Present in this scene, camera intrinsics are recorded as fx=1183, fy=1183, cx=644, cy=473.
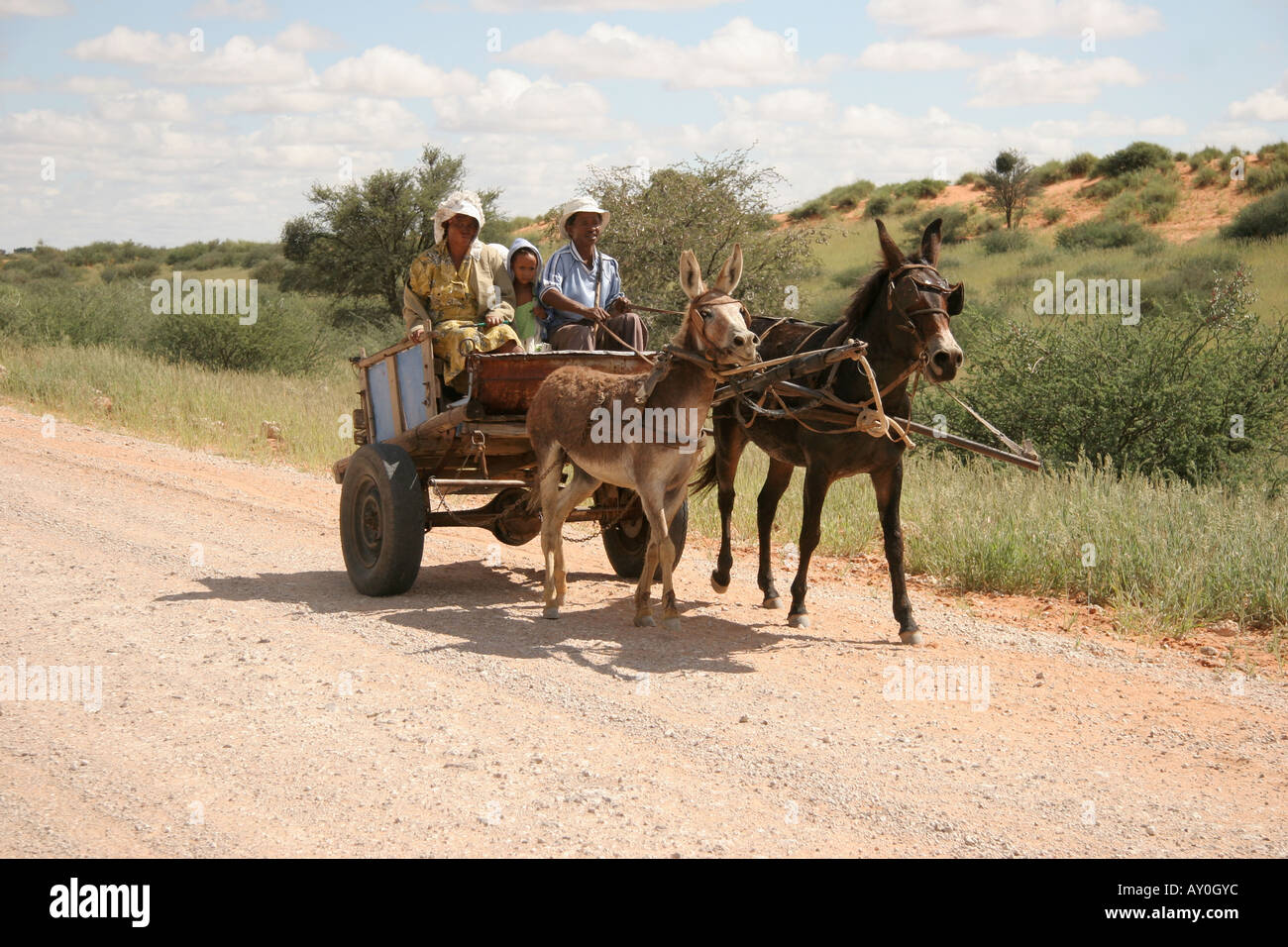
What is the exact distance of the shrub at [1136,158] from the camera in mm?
50281

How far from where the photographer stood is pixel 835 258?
48.5 m

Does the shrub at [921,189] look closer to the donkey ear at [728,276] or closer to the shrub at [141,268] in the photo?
the shrub at [141,268]

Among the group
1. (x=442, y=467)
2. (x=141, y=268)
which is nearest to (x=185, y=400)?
(x=442, y=467)

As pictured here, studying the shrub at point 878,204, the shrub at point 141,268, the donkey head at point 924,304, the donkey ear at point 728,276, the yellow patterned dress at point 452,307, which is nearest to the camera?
the donkey ear at point 728,276

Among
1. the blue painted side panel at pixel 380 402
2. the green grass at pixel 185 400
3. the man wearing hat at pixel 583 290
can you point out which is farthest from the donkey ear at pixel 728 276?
the green grass at pixel 185 400

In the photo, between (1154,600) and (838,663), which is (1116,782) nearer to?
(838,663)

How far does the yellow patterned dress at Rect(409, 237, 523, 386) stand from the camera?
8.17 m

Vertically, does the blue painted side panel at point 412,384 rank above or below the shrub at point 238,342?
below

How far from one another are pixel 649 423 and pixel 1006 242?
1587 inches

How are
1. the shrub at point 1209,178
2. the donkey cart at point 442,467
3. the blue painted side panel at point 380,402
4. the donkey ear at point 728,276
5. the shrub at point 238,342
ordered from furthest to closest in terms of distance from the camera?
the shrub at point 1209,178
the shrub at point 238,342
the blue painted side panel at point 380,402
the donkey cart at point 442,467
the donkey ear at point 728,276

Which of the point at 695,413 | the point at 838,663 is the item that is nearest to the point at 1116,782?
the point at 838,663

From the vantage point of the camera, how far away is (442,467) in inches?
339

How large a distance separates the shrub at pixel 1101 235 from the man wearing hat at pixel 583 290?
35409 mm

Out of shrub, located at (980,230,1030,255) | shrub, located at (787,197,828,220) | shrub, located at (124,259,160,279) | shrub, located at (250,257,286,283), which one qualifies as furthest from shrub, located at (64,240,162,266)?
shrub, located at (980,230,1030,255)
